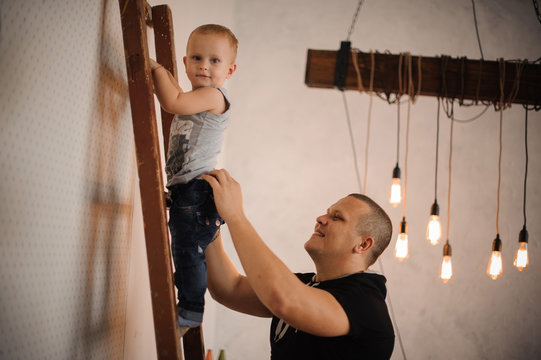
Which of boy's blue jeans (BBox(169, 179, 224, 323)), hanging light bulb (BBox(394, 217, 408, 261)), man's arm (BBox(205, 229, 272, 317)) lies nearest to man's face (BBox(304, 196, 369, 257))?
man's arm (BBox(205, 229, 272, 317))

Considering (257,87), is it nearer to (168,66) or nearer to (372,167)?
(372,167)

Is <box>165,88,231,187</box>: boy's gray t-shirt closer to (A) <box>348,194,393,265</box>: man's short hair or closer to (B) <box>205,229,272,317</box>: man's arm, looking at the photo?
(B) <box>205,229,272,317</box>: man's arm

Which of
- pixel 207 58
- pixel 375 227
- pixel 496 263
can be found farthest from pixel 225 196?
pixel 496 263

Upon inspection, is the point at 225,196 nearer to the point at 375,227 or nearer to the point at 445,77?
the point at 375,227

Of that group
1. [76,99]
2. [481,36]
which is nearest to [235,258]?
[76,99]

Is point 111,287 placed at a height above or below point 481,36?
below

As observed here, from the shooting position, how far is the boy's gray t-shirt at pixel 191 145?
122 cm

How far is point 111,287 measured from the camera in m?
1.34

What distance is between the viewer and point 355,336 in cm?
126

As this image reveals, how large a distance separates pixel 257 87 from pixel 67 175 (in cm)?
269

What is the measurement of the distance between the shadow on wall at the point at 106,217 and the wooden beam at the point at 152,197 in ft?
0.48

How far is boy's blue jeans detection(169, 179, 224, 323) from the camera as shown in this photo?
122cm

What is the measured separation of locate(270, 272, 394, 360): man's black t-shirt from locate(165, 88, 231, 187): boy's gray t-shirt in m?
0.56

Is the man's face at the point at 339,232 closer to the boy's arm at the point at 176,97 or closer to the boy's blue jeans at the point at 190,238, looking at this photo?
the boy's blue jeans at the point at 190,238
